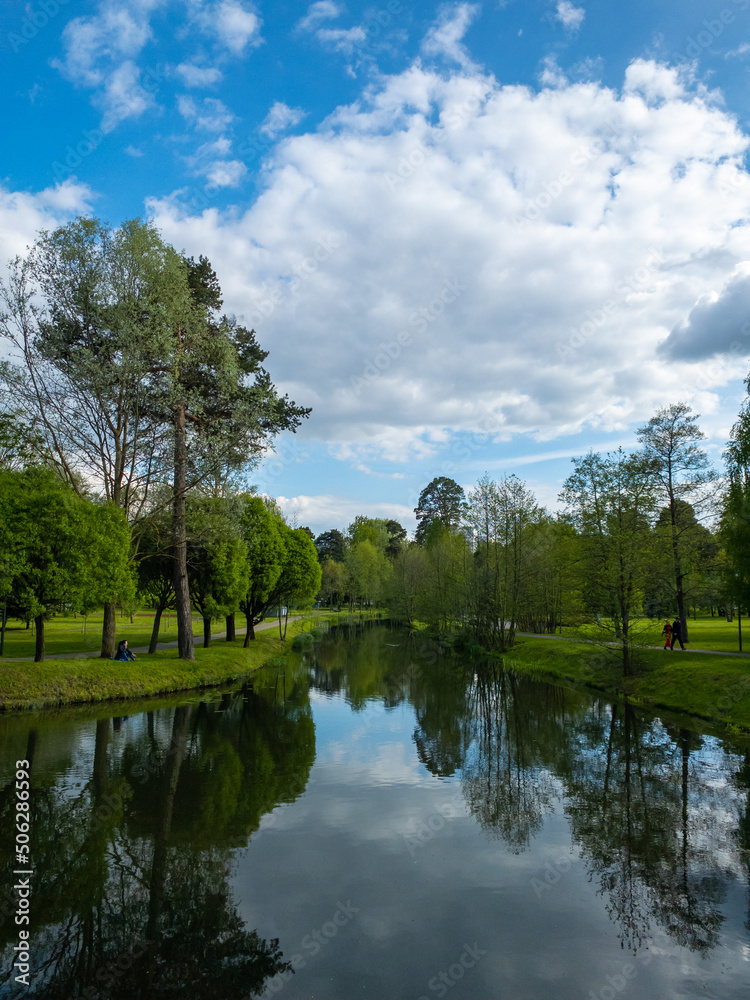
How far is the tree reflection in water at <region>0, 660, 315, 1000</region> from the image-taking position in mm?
6910

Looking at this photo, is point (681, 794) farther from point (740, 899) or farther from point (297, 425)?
point (297, 425)

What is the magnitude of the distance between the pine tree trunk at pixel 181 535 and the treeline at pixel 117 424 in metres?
0.07

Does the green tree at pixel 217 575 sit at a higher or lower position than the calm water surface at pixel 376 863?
higher

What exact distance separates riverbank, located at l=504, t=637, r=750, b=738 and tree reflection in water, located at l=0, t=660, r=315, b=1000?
1457 centimetres

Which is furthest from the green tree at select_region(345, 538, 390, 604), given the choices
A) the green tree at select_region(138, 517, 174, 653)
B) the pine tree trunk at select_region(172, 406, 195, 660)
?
the pine tree trunk at select_region(172, 406, 195, 660)

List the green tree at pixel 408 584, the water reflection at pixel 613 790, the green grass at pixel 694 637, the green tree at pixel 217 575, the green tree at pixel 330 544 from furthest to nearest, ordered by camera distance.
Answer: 1. the green tree at pixel 330 544
2. the green tree at pixel 408 584
3. the green tree at pixel 217 575
4. the green grass at pixel 694 637
5. the water reflection at pixel 613 790

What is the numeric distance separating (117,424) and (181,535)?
234 inches

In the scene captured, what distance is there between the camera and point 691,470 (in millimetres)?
38625

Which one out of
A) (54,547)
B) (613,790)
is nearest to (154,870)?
(613,790)

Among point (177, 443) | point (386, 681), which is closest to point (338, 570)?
point (386, 681)

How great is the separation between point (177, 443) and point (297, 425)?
280 inches

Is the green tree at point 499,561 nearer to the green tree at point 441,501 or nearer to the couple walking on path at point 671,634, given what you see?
the couple walking on path at point 671,634

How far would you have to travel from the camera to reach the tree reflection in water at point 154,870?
272 inches

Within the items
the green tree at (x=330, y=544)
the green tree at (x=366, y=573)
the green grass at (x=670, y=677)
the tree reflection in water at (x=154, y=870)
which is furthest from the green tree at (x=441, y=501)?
the tree reflection in water at (x=154, y=870)
